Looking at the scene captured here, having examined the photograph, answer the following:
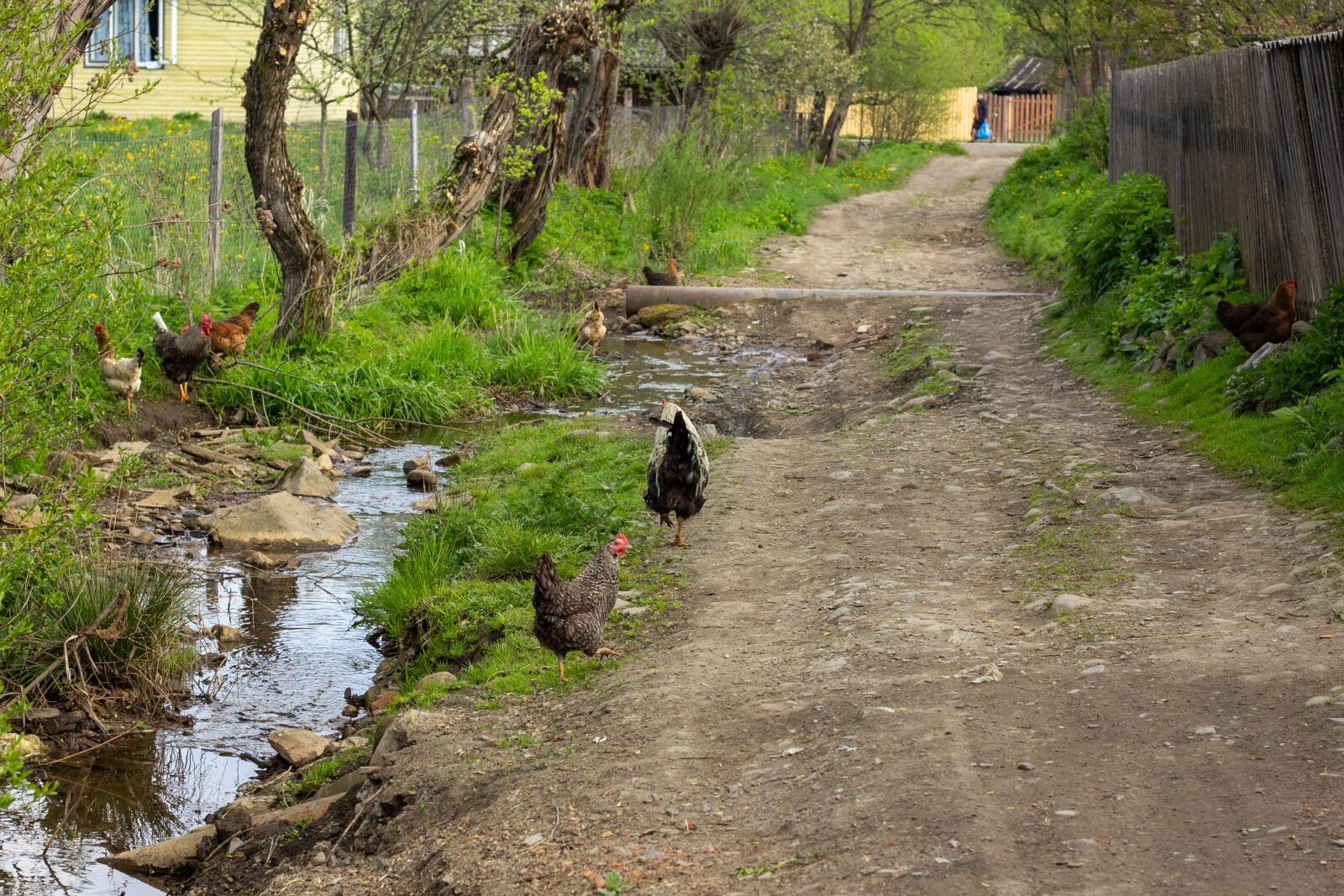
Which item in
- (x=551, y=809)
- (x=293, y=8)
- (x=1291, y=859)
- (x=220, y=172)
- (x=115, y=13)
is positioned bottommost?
(x=551, y=809)

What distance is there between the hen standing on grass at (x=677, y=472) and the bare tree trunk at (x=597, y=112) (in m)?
13.8

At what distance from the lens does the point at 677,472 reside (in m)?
7.62

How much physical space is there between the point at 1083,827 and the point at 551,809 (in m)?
1.76

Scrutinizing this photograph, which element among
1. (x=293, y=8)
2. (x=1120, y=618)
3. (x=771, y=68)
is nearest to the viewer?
(x=1120, y=618)

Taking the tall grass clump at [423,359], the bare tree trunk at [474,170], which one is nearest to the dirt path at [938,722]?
the tall grass clump at [423,359]

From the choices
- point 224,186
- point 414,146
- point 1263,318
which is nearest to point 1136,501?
point 1263,318

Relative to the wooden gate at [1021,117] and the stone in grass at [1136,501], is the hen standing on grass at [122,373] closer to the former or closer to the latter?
the stone in grass at [1136,501]

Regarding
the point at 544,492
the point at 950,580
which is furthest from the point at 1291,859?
the point at 544,492

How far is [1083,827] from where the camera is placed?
12.8ft

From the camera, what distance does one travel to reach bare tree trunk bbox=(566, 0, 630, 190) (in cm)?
2058

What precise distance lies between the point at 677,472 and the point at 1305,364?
14.0 ft

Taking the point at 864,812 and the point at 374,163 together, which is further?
the point at 374,163

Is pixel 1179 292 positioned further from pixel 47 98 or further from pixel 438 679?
pixel 47 98

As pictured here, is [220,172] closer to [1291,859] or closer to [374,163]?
[374,163]
